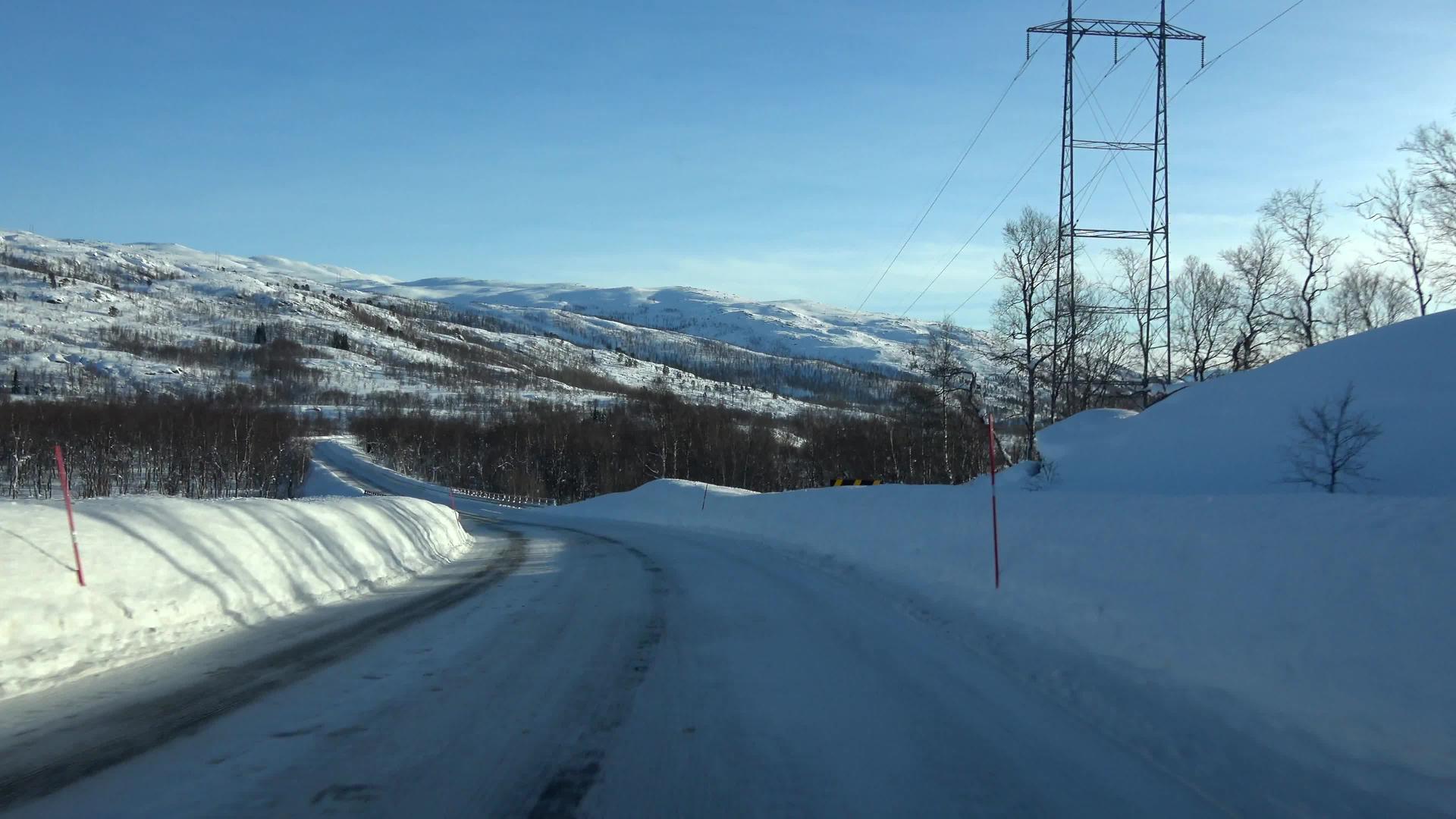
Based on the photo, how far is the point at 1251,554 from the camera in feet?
22.1

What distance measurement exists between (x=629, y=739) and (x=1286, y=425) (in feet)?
41.1

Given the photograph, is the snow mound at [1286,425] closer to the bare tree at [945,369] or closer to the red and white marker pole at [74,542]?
the red and white marker pole at [74,542]

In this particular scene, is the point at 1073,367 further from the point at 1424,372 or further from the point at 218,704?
the point at 218,704

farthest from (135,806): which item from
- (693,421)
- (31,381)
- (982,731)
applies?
(31,381)

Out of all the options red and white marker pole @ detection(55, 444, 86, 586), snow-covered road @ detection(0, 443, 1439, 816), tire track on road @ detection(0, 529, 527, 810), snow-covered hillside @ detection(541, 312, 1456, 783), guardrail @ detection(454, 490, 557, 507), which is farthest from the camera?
guardrail @ detection(454, 490, 557, 507)

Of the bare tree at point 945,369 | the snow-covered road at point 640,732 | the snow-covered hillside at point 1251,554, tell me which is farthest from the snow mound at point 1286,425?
the bare tree at point 945,369

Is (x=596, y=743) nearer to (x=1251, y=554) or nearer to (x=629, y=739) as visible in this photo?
(x=629, y=739)

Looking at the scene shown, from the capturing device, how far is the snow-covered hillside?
17.1ft

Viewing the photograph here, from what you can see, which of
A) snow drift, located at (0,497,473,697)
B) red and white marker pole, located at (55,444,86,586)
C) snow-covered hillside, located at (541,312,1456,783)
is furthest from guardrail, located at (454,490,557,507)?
red and white marker pole, located at (55,444,86,586)

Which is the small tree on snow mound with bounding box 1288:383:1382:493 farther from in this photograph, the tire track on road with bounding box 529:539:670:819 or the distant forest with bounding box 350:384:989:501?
the distant forest with bounding box 350:384:989:501

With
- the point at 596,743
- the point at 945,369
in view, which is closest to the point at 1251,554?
the point at 596,743

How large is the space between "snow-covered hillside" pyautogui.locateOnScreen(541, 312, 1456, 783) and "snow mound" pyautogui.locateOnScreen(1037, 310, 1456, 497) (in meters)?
0.04

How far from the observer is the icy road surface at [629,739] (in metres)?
4.43

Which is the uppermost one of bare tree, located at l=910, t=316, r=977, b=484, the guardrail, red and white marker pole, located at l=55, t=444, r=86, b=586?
bare tree, located at l=910, t=316, r=977, b=484
